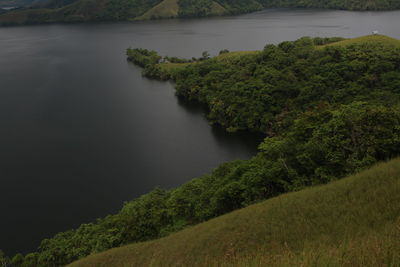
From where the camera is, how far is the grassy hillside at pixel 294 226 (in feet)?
31.5

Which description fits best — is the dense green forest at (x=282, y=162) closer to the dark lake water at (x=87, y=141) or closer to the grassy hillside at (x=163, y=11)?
the dark lake water at (x=87, y=141)

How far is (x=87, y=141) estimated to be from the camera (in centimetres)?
4475

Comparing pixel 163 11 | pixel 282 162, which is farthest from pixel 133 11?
pixel 282 162

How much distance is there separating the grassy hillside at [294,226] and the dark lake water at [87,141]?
17.4m

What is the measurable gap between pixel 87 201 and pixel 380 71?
42114 mm

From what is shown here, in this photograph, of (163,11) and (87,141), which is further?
(163,11)

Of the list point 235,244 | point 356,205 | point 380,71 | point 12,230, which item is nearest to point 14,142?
point 12,230

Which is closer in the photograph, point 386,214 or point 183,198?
point 386,214

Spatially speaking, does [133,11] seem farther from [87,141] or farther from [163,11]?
[87,141]

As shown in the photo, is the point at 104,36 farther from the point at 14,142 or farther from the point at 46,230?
the point at 46,230

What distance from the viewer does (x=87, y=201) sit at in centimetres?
3256

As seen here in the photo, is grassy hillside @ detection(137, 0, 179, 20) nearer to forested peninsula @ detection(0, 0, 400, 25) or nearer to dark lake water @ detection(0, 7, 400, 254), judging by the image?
forested peninsula @ detection(0, 0, 400, 25)

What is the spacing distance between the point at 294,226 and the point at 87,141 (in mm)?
38398

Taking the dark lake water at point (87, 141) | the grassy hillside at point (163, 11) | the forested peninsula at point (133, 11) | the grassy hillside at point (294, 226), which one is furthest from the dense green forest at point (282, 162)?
the grassy hillside at point (163, 11)
